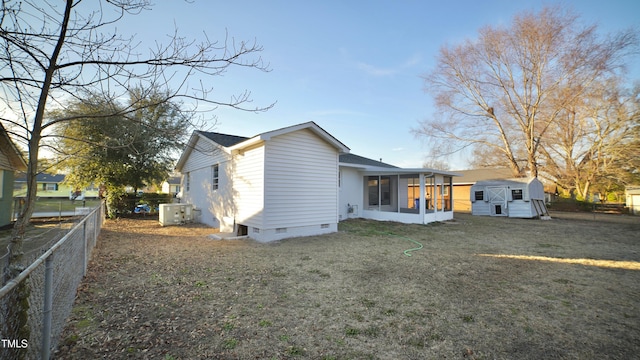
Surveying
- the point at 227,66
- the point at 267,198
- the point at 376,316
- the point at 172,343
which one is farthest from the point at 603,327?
the point at 267,198

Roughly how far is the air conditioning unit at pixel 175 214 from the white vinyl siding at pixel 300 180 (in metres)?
6.15

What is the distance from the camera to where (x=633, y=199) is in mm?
22344

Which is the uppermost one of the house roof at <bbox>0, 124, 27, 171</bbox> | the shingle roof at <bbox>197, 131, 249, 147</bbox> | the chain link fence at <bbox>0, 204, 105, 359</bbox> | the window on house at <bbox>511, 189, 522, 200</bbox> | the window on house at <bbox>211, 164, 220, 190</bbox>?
the shingle roof at <bbox>197, 131, 249, 147</bbox>

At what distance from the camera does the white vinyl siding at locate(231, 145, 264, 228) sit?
8.55m

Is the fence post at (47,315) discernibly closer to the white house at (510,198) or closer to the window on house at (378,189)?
the window on house at (378,189)

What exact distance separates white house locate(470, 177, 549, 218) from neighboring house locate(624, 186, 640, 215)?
413 inches

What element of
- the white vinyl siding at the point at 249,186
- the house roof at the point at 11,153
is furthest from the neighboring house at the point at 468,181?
the house roof at the point at 11,153

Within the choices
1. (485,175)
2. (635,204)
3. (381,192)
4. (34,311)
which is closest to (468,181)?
(485,175)

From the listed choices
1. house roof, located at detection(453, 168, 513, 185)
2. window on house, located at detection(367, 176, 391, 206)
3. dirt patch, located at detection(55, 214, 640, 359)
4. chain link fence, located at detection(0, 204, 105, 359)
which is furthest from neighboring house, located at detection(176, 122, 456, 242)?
house roof, located at detection(453, 168, 513, 185)

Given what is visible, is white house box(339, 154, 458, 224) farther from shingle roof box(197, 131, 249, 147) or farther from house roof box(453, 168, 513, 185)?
house roof box(453, 168, 513, 185)

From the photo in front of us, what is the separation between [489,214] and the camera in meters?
18.4

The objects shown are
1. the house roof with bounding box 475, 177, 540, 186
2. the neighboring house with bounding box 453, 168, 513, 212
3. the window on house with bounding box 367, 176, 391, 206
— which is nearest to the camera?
the window on house with bounding box 367, 176, 391, 206

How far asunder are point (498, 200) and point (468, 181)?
10.4m

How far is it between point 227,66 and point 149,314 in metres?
3.28
